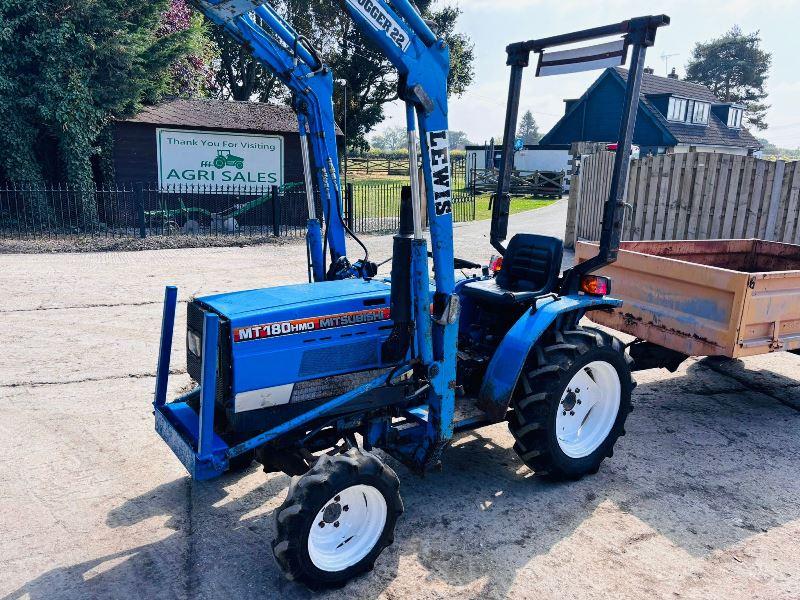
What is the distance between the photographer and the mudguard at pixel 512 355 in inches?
155

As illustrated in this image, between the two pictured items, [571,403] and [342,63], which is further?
[342,63]

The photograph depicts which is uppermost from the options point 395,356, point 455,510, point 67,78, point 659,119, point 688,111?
point 688,111

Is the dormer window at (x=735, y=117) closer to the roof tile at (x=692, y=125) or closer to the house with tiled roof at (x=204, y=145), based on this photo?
the roof tile at (x=692, y=125)

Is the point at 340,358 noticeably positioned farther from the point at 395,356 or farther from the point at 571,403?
the point at 571,403

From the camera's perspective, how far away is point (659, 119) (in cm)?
3478

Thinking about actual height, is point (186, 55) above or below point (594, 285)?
above

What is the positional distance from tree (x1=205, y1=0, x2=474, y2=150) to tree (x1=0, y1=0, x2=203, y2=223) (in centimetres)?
1300

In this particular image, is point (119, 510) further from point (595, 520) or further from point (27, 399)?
point (595, 520)

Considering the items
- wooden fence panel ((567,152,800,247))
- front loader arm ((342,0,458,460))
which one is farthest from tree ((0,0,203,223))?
front loader arm ((342,0,458,460))

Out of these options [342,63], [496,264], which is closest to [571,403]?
[496,264]

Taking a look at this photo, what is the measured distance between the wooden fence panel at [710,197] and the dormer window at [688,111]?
2615 centimetres

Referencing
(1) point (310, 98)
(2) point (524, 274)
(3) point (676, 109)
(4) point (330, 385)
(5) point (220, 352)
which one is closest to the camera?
(5) point (220, 352)

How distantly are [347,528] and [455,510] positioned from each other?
0.89 meters

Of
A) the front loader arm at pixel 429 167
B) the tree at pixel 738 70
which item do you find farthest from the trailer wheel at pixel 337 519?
the tree at pixel 738 70
